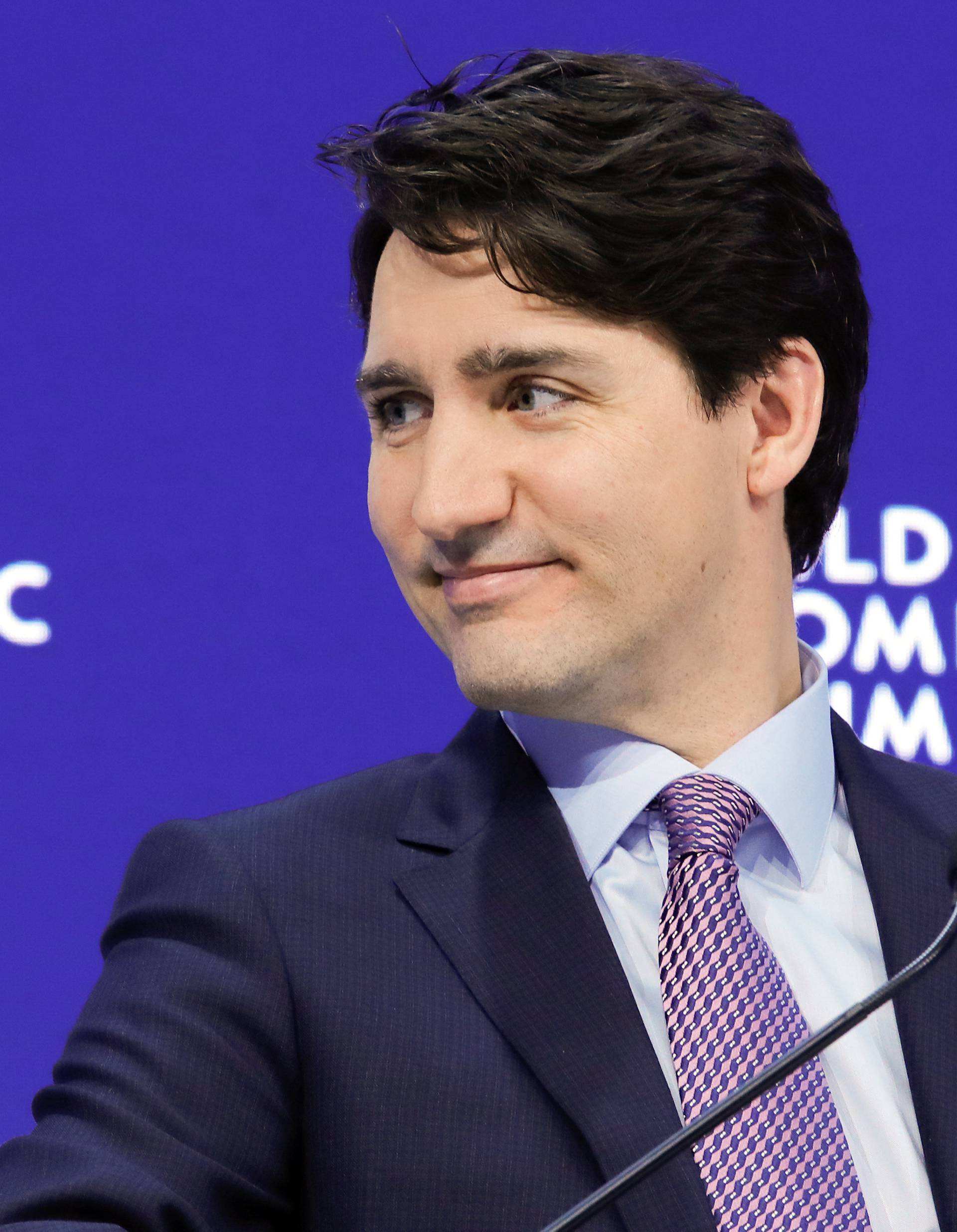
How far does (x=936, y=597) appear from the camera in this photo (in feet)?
6.64

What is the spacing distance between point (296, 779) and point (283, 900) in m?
0.72

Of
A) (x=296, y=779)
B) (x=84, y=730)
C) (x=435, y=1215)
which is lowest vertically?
(x=435, y=1215)

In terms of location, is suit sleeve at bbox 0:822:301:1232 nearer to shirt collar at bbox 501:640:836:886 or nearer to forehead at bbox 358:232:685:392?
shirt collar at bbox 501:640:836:886

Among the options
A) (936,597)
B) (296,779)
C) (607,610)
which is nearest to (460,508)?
(607,610)

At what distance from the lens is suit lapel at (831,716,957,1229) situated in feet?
4.00

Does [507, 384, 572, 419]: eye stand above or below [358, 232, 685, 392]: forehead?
below

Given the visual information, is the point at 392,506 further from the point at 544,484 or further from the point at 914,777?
the point at 914,777

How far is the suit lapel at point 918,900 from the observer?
47.9 inches

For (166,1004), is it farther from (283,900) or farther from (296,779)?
(296,779)

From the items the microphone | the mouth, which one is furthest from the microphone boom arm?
the mouth

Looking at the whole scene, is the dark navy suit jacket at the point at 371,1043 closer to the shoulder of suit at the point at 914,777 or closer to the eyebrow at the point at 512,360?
the shoulder of suit at the point at 914,777

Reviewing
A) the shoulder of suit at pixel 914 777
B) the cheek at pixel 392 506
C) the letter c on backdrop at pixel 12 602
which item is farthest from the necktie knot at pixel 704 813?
the letter c on backdrop at pixel 12 602

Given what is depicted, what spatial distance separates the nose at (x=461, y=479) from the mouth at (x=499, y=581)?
0.04m

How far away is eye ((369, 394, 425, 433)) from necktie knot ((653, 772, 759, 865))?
40cm
